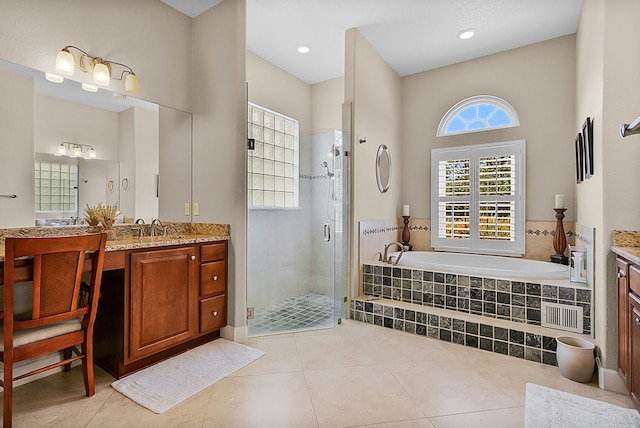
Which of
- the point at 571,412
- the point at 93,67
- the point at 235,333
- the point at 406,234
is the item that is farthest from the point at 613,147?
the point at 93,67

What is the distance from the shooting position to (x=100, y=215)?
248 centimetres

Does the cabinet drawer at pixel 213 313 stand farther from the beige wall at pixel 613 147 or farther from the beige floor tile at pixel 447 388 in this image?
the beige wall at pixel 613 147

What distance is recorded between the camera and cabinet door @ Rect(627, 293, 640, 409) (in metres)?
1.58

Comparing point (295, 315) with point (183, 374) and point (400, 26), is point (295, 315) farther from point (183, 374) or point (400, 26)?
point (400, 26)

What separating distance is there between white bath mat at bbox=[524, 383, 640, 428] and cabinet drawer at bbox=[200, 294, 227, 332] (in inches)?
87.7

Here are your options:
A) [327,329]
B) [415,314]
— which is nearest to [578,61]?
[415,314]

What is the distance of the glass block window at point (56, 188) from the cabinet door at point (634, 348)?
3504 mm

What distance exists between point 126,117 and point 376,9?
2421 millimetres

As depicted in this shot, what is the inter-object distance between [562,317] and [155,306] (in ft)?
10.0

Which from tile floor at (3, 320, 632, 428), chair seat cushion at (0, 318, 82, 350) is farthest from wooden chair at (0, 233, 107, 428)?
tile floor at (3, 320, 632, 428)

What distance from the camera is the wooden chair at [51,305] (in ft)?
5.24

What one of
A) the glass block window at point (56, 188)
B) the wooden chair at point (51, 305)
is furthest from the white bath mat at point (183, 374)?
the glass block window at point (56, 188)

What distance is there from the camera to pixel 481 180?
3.97 meters

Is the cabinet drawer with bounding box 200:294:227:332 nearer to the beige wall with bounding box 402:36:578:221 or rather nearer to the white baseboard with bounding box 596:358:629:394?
the white baseboard with bounding box 596:358:629:394
